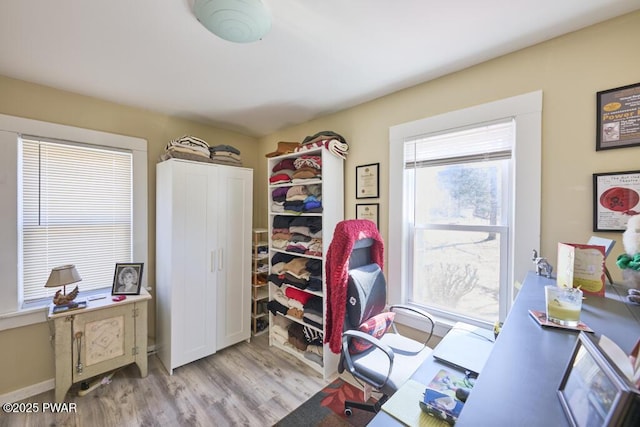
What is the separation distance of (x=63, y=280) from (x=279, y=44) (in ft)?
7.44

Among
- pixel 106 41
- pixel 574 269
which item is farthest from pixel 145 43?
pixel 574 269

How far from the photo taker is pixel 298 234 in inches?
96.2

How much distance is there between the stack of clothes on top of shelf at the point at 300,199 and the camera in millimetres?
2252

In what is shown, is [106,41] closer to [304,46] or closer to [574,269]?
[304,46]

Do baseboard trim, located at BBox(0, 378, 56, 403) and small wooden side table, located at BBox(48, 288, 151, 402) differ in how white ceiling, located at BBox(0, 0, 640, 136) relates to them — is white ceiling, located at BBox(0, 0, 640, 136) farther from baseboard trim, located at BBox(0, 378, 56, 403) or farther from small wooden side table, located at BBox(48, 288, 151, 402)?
baseboard trim, located at BBox(0, 378, 56, 403)

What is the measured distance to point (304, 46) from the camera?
4.86 feet

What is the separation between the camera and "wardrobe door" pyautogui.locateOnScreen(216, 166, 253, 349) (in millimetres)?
2494

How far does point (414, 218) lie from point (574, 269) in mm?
1038

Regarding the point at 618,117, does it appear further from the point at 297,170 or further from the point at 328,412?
the point at 328,412

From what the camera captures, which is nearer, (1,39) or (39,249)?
(1,39)

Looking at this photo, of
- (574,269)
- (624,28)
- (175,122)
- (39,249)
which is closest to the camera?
(574,269)

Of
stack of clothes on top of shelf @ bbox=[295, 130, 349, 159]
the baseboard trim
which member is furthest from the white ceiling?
the baseboard trim

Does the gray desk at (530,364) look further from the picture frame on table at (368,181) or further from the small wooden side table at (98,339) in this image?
the small wooden side table at (98,339)

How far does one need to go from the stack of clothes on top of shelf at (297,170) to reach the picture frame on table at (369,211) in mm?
475
